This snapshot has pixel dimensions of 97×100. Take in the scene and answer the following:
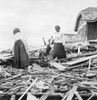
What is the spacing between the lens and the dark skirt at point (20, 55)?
10.5 m

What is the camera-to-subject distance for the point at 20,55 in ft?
34.8

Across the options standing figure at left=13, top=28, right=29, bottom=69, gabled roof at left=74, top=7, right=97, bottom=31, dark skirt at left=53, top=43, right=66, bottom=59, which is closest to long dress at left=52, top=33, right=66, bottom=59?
dark skirt at left=53, top=43, right=66, bottom=59

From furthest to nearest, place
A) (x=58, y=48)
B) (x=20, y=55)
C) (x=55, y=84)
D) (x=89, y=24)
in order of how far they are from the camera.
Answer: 1. (x=89, y=24)
2. (x=58, y=48)
3. (x=20, y=55)
4. (x=55, y=84)

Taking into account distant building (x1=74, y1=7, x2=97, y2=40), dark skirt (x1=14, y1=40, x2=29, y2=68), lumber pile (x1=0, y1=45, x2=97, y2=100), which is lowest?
lumber pile (x1=0, y1=45, x2=97, y2=100)

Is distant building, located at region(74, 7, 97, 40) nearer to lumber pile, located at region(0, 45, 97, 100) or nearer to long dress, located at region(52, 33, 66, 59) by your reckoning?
long dress, located at region(52, 33, 66, 59)

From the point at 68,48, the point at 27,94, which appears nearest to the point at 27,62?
the point at 27,94

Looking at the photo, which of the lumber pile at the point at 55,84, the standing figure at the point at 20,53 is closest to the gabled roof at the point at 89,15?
the standing figure at the point at 20,53

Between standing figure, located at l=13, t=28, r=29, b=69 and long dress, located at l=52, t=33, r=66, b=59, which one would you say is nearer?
standing figure, located at l=13, t=28, r=29, b=69

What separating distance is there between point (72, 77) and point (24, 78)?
161cm

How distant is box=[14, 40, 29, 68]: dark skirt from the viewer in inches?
415

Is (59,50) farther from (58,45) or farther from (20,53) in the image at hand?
(20,53)

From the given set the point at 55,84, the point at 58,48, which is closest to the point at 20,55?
the point at 58,48

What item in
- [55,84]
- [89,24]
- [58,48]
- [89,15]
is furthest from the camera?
[89,24]

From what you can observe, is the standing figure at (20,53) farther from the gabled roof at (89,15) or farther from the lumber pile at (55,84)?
the gabled roof at (89,15)
